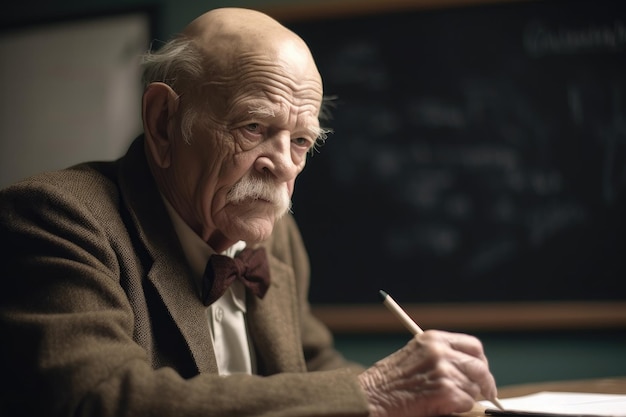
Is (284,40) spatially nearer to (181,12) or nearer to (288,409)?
(288,409)

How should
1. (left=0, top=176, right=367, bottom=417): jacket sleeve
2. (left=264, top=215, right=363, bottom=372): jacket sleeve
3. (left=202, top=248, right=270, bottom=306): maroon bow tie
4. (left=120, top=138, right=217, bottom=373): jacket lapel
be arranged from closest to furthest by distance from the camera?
(left=0, top=176, right=367, bottom=417): jacket sleeve
(left=120, top=138, right=217, bottom=373): jacket lapel
(left=202, top=248, right=270, bottom=306): maroon bow tie
(left=264, top=215, right=363, bottom=372): jacket sleeve

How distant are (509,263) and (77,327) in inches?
65.4

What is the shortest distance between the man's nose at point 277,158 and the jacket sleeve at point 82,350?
366 millimetres

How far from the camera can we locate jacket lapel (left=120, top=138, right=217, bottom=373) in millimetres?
1303

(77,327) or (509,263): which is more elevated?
(77,327)

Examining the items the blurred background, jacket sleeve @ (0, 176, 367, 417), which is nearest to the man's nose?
jacket sleeve @ (0, 176, 367, 417)

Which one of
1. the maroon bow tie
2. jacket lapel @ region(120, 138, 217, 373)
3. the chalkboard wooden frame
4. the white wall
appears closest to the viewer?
jacket lapel @ region(120, 138, 217, 373)

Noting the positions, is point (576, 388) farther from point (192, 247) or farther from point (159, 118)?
point (159, 118)

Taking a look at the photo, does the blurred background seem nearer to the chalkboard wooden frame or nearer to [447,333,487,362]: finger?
the chalkboard wooden frame

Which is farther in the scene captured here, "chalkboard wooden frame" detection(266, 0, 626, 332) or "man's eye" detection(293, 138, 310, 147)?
"chalkboard wooden frame" detection(266, 0, 626, 332)

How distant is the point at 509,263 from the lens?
2.29 m

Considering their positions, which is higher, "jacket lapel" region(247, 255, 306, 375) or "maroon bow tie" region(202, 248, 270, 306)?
"maroon bow tie" region(202, 248, 270, 306)

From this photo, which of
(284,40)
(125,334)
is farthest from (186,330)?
(284,40)

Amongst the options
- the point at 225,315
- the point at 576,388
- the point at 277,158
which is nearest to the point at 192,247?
the point at 225,315
